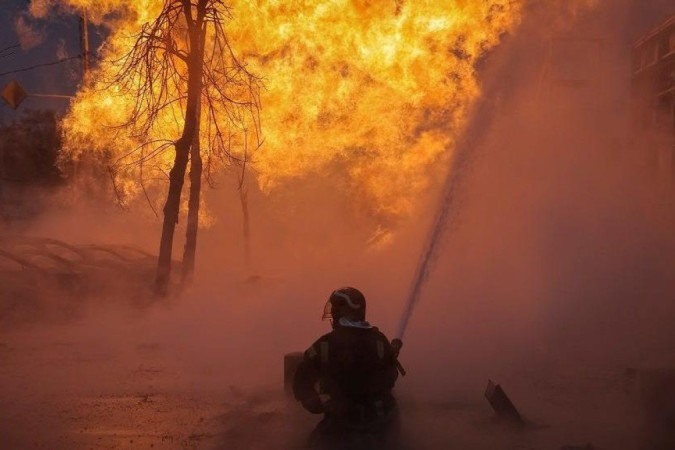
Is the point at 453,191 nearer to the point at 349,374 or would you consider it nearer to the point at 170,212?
the point at 170,212

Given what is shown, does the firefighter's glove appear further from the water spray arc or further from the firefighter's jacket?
the water spray arc

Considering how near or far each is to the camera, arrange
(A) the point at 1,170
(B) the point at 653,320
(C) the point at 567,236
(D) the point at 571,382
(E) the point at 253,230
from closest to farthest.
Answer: (D) the point at 571,382 → (B) the point at 653,320 → (C) the point at 567,236 → (E) the point at 253,230 → (A) the point at 1,170

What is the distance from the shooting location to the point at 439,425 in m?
5.74

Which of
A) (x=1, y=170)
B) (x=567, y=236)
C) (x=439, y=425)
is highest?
(x=1, y=170)

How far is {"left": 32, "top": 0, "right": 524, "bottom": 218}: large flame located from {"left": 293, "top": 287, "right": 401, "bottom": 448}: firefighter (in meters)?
7.41

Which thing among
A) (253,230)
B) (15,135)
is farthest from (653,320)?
(15,135)

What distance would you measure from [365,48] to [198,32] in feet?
9.26

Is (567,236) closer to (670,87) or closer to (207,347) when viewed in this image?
(207,347)

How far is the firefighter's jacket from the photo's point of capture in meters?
4.50

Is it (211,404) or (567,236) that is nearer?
(211,404)

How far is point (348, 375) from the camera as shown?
4574mm

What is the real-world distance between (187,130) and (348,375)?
7769mm

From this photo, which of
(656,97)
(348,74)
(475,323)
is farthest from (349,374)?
(656,97)

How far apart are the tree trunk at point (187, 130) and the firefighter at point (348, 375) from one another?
7.44 m
